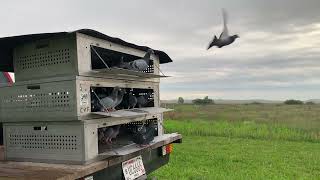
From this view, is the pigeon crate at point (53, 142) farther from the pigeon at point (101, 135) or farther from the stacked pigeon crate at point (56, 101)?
the pigeon at point (101, 135)

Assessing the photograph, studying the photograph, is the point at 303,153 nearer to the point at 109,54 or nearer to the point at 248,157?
the point at 248,157

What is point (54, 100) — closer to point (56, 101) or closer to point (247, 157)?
point (56, 101)

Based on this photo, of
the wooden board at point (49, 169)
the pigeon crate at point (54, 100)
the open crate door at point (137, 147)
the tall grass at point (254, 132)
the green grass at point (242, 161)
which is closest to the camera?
the wooden board at point (49, 169)

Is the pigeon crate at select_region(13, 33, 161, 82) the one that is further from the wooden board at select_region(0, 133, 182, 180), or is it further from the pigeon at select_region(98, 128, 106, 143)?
the wooden board at select_region(0, 133, 182, 180)

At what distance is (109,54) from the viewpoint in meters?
4.57

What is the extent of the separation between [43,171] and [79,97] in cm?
66

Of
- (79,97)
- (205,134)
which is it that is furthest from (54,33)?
(205,134)

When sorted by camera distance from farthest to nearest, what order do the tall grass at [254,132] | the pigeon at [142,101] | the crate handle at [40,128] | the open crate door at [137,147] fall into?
1. the tall grass at [254,132]
2. the pigeon at [142,101]
3. the open crate door at [137,147]
4. the crate handle at [40,128]

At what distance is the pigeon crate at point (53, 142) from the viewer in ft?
11.5

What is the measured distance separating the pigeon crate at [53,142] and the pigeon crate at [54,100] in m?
0.08

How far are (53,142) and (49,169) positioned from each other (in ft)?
1.11

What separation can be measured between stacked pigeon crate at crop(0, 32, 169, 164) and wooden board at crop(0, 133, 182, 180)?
10 centimetres

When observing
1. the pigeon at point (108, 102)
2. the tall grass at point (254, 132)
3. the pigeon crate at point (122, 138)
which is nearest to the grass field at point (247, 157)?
the tall grass at point (254, 132)

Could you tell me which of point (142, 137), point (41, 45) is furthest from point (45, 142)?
point (142, 137)
